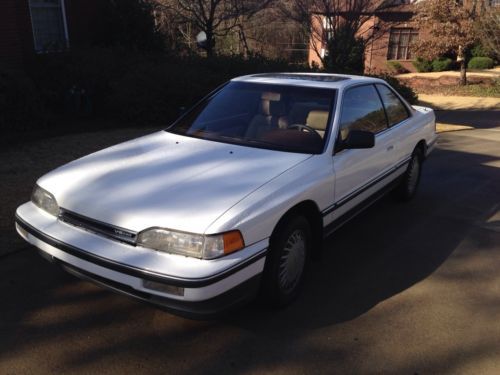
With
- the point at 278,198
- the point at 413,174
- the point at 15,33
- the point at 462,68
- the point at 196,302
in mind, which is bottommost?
the point at 462,68

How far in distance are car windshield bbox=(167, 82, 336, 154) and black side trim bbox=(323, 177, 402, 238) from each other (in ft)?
2.07

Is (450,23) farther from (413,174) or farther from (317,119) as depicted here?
(317,119)

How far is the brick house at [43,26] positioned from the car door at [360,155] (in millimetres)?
7723

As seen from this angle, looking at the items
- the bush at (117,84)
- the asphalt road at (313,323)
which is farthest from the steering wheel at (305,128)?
the bush at (117,84)

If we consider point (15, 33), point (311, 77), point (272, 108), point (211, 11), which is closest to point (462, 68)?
point (211, 11)

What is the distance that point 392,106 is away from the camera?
17.8 feet

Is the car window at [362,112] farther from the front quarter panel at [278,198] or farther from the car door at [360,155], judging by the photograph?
the front quarter panel at [278,198]

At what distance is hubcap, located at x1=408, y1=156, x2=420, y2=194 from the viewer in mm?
5879

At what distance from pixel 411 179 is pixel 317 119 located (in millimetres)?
2324

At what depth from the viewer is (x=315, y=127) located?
4113 mm

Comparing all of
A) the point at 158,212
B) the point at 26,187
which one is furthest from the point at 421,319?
the point at 26,187

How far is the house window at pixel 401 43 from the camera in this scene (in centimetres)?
3112

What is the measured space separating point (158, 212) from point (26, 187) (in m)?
3.57

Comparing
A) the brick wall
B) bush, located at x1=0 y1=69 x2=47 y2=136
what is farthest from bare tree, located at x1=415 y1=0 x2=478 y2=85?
bush, located at x1=0 y1=69 x2=47 y2=136
